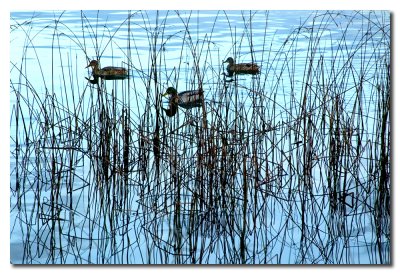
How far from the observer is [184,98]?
4348 millimetres

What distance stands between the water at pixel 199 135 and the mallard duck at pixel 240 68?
0.09ft

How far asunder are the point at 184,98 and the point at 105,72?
36cm

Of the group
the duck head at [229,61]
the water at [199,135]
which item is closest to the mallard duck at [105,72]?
the water at [199,135]

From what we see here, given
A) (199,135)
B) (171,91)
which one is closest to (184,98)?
(171,91)

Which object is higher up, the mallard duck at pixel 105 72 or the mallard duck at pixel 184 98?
the mallard duck at pixel 105 72

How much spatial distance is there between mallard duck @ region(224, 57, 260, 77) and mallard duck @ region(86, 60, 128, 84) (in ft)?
1.46

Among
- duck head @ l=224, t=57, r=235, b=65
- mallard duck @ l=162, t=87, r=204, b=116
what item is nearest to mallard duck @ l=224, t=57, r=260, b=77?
duck head @ l=224, t=57, r=235, b=65

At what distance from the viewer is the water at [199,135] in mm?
4254

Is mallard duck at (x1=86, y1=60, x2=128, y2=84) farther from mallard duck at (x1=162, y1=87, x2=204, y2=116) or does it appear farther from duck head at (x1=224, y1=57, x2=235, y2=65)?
duck head at (x1=224, y1=57, x2=235, y2=65)

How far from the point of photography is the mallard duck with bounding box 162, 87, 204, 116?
14.2 feet

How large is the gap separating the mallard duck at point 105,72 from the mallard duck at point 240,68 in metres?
0.44

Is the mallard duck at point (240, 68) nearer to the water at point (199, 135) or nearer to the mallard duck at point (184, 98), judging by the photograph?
the water at point (199, 135)
